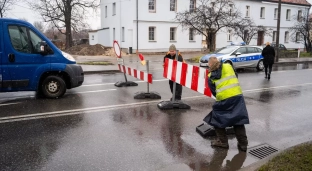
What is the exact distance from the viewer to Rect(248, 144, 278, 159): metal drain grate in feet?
15.6

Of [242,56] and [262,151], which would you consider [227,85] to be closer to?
[262,151]

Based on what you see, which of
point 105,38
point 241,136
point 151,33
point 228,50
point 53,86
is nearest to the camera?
point 241,136

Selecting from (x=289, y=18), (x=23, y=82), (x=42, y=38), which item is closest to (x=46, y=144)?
(x=23, y=82)

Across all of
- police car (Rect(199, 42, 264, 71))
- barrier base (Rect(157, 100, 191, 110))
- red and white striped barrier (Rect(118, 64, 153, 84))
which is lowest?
barrier base (Rect(157, 100, 191, 110))

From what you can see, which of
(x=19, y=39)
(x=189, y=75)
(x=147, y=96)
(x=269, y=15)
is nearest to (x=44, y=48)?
(x=19, y=39)

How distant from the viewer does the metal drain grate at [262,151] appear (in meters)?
4.76

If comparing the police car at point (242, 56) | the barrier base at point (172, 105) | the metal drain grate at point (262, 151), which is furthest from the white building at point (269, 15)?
the metal drain grate at point (262, 151)

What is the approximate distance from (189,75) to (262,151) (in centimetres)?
274

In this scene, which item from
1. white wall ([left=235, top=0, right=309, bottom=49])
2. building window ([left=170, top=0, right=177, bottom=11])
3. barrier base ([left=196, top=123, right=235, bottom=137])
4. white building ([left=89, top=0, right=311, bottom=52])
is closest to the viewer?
barrier base ([left=196, top=123, right=235, bottom=137])

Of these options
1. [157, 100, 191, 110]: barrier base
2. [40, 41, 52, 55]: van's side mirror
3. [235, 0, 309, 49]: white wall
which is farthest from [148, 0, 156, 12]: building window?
[157, 100, 191, 110]: barrier base

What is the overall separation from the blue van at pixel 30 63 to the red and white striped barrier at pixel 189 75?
3372mm

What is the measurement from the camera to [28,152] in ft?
15.5

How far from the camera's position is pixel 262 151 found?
16.2ft

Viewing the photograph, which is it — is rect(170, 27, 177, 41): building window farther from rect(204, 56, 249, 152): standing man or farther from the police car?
rect(204, 56, 249, 152): standing man
